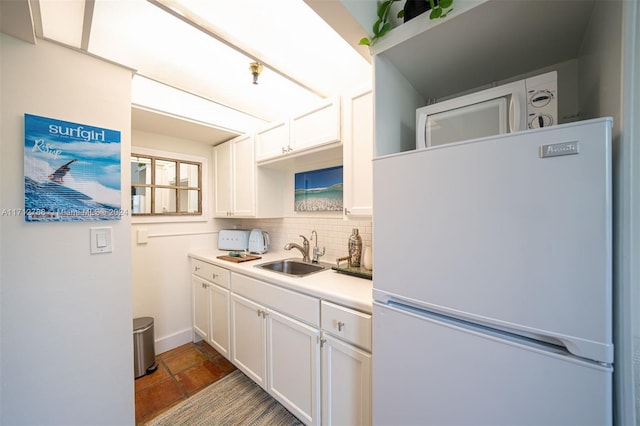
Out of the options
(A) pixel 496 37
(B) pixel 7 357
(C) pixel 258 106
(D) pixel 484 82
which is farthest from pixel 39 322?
(D) pixel 484 82

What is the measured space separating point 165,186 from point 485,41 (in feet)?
9.14

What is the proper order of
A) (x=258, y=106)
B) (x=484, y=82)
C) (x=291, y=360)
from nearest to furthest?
(x=484, y=82) → (x=291, y=360) → (x=258, y=106)

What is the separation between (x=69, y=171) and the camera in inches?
45.8

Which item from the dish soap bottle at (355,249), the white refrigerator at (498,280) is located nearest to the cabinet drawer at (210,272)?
the dish soap bottle at (355,249)

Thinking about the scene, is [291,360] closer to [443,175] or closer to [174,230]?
[443,175]

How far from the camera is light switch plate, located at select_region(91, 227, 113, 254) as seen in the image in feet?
4.05

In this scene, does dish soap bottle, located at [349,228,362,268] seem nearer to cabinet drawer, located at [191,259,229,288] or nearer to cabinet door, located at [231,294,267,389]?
cabinet door, located at [231,294,267,389]

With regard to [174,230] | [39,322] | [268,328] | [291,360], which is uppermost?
[174,230]

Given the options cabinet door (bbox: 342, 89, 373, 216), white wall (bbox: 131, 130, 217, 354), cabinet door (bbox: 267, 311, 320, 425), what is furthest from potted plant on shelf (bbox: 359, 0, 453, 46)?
white wall (bbox: 131, 130, 217, 354)

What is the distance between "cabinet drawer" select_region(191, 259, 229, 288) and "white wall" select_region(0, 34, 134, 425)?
0.75 meters

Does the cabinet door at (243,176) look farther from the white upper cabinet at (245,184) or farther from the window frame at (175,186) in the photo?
the window frame at (175,186)

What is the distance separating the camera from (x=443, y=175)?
0.78m

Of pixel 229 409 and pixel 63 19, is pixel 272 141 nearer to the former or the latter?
pixel 63 19

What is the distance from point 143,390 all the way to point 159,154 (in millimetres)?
2112
